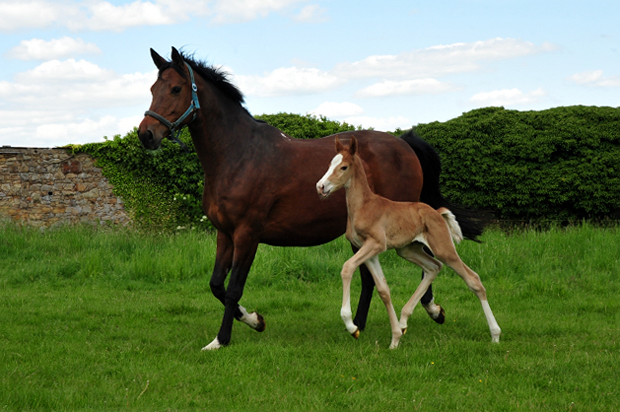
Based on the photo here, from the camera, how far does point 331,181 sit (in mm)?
5422

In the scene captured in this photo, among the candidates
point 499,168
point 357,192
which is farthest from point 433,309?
point 499,168

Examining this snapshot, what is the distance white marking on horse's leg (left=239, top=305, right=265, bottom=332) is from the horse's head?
1917 mm

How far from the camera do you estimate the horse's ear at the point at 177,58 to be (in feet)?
19.4

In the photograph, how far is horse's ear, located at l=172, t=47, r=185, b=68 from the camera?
5.92 metres

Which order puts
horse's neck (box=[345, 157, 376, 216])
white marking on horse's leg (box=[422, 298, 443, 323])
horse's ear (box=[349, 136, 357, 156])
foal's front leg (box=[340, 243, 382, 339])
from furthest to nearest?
white marking on horse's leg (box=[422, 298, 443, 323]) < horse's neck (box=[345, 157, 376, 216]) < horse's ear (box=[349, 136, 357, 156]) < foal's front leg (box=[340, 243, 382, 339])

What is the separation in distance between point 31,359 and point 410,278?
5.69 metres

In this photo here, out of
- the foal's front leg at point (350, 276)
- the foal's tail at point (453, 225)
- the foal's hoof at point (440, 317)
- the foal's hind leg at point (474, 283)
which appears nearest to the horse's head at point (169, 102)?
the foal's front leg at point (350, 276)

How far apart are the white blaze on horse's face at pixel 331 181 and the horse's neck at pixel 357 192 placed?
0.57ft

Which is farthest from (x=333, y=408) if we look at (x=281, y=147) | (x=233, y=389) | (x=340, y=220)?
(x=281, y=147)

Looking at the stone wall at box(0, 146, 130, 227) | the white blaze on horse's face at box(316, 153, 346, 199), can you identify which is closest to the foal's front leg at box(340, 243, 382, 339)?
the white blaze on horse's face at box(316, 153, 346, 199)

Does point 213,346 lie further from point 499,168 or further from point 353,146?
point 499,168

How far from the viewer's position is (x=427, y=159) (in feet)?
24.7

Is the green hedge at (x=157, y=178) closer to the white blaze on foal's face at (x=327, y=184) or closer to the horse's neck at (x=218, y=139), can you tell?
the horse's neck at (x=218, y=139)

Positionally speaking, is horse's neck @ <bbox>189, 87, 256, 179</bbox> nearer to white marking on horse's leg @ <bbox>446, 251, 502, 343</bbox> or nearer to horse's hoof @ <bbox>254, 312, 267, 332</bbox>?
horse's hoof @ <bbox>254, 312, 267, 332</bbox>
